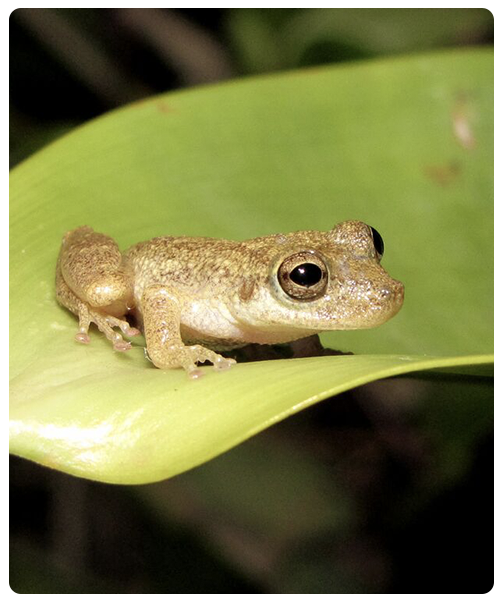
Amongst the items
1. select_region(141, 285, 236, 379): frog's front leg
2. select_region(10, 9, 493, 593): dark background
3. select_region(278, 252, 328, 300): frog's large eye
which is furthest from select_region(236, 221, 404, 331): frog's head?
select_region(10, 9, 493, 593): dark background

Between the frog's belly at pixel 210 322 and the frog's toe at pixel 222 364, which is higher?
the frog's belly at pixel 210 322

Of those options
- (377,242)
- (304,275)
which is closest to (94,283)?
(304,275)

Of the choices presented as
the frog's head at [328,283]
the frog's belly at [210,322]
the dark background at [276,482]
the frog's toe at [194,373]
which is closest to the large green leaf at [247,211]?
the frog's toe at [194,373]

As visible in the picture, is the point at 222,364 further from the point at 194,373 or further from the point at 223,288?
the point at 223,288

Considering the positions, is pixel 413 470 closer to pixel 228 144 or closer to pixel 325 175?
pixel 325 175

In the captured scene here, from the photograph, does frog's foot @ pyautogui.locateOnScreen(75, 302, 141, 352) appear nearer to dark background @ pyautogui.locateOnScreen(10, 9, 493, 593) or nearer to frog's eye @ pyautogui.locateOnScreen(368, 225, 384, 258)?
frog's eye @ pyautogui.locateOnScreen(368, 225, 384, 258)

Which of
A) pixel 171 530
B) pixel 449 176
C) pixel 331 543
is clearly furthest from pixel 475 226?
pixel 171 530

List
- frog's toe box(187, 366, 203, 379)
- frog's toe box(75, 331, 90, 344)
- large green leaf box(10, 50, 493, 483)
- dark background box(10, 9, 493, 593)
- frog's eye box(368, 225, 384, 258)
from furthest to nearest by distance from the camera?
1. dark background box(10, 9, 493, 593)
2. frog's eye box(368, 225, 384, 258)
3. frog's toe box(75, 331, 90, 344)
4. frog's toe box(187, 366, 203, 379)
5. large green leaf box(10, 50, 493, 483)

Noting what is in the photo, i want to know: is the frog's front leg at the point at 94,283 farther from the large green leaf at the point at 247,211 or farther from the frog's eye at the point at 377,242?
the frog's eye at the point at 377,242
